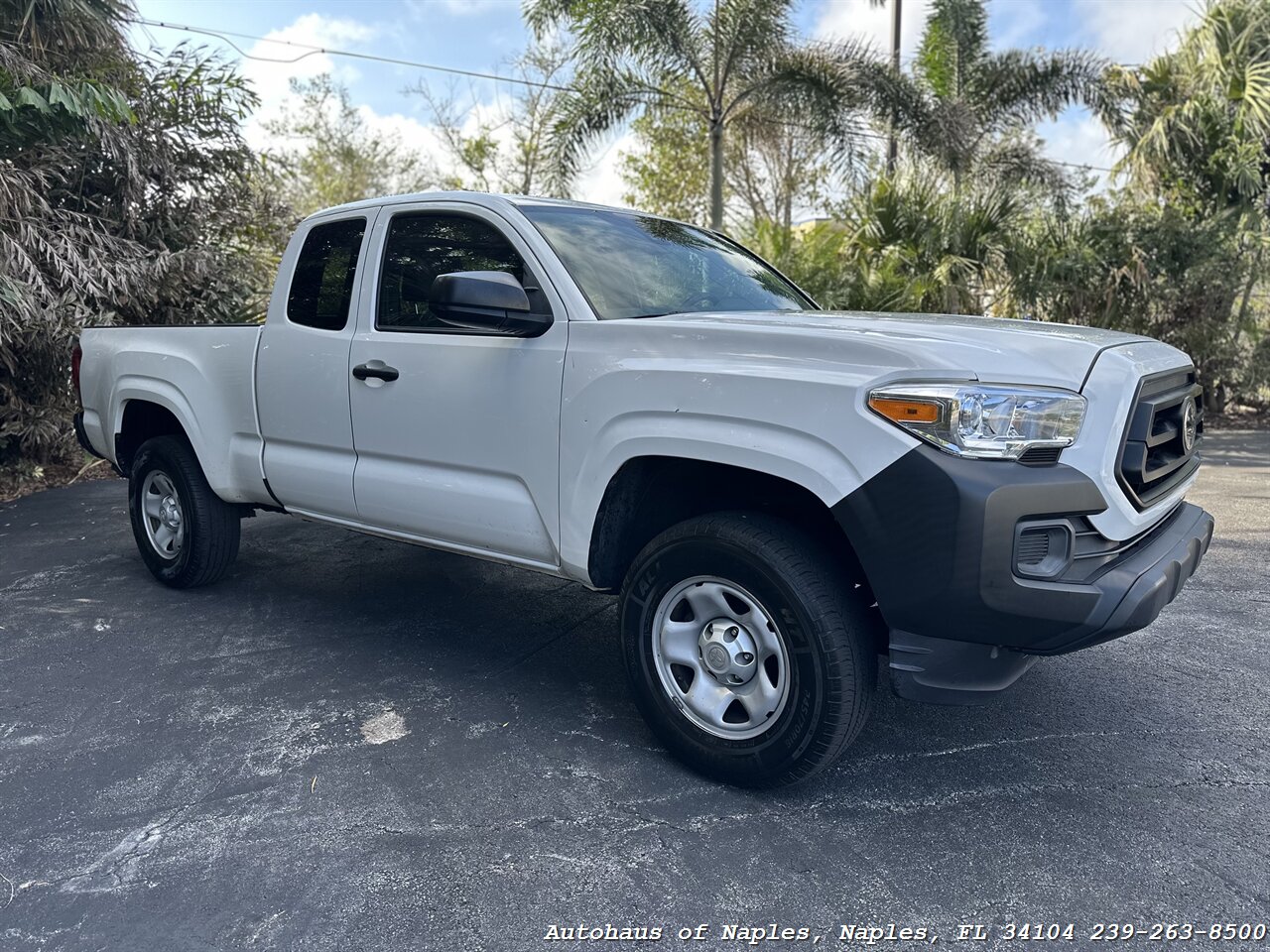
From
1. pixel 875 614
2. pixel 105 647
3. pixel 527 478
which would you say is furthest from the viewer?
pixel 105 647

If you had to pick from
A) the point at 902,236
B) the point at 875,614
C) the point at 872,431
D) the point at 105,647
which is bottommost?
the point at 105,647

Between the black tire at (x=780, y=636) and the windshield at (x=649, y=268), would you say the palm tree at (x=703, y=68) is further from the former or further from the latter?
the black tire at (x=780, y=636)

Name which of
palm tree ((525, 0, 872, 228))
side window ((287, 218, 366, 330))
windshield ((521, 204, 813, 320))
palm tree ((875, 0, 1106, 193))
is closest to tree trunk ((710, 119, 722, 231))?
palm tree ((525, 0, 872, 228))

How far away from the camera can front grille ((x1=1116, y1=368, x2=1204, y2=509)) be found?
8.84 feet

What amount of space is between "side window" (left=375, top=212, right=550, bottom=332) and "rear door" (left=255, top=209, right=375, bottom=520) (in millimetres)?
177

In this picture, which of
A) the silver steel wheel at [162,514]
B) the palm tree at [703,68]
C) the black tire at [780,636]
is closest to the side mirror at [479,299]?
the black tire at [780,636]

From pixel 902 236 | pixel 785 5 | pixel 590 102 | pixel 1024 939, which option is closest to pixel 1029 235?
pixel 902 236

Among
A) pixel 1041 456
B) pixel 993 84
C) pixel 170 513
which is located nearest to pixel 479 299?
pixel 1041 456

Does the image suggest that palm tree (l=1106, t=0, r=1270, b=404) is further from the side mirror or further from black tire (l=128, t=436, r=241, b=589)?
black tire (l=128, t=436, r=241, b=589)

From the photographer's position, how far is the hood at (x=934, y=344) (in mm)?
2576

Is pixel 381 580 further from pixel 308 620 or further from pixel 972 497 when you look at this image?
pixel 972 497

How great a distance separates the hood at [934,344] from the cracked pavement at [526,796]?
53.0 inches

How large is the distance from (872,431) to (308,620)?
3.24 meters

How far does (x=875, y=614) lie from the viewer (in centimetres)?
297
